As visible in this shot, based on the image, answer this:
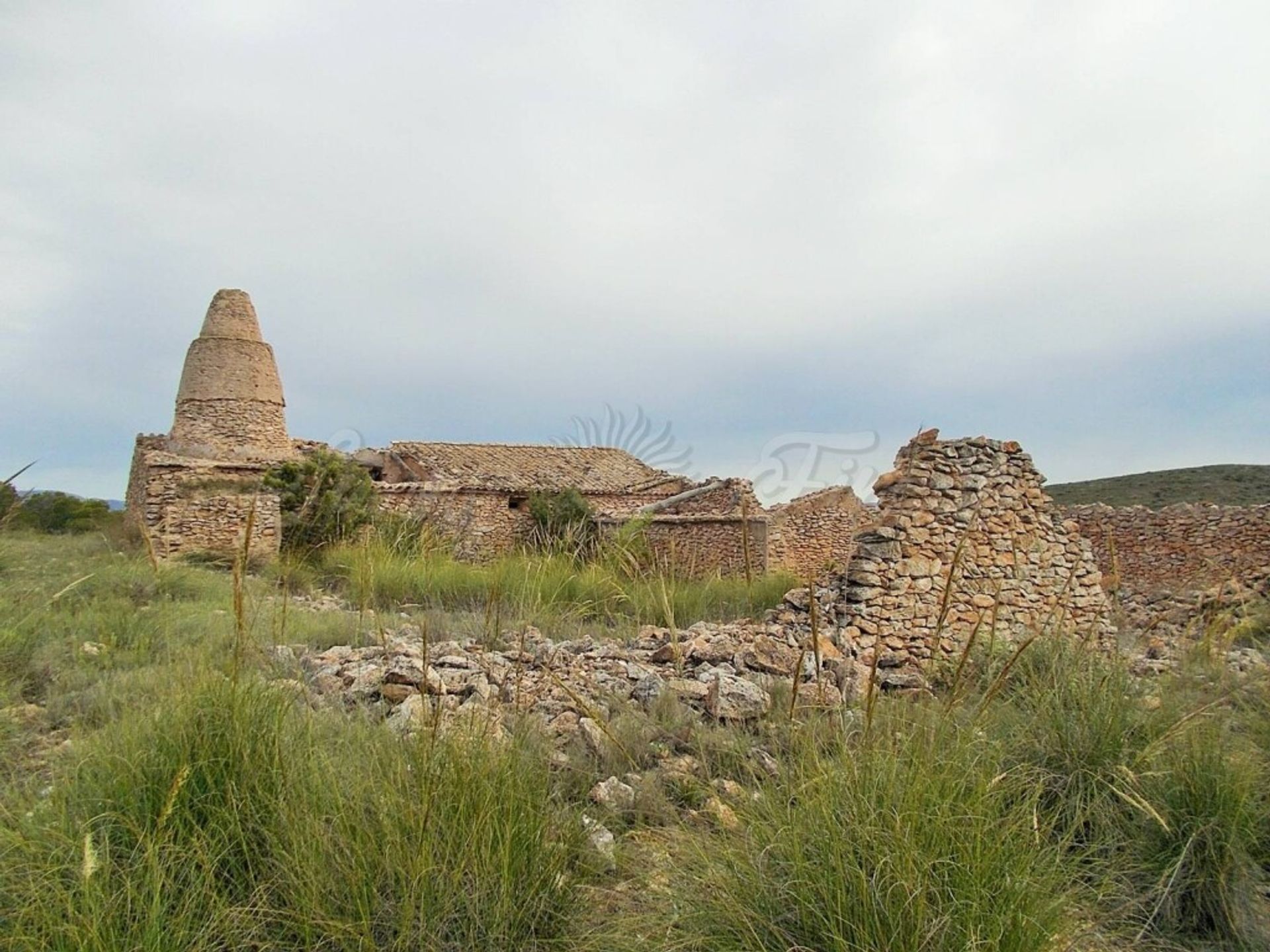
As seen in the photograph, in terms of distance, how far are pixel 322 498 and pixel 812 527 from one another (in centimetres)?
1005

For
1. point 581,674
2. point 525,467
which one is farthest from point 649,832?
point 525,467

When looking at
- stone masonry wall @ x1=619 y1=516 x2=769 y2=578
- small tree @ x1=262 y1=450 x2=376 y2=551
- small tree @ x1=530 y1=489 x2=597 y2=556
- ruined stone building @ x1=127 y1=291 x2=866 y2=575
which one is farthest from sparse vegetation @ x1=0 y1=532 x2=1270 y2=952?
small tree @ x1=530 y1=489 x2=597 y2=556

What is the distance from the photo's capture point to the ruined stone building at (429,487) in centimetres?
1616

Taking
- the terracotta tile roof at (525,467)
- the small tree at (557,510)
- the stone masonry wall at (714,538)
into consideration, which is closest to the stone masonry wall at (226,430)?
the terracotta tile roof at (525,467)

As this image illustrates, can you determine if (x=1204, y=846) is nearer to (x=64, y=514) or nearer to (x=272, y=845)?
(x=272, y=845)

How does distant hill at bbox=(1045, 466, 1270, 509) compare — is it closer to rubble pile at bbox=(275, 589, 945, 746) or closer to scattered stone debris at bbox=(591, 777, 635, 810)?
rubble pile at bbox=(275, 589, 945, 746)

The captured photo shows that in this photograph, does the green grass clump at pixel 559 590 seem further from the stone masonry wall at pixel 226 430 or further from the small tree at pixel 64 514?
the small tree at pixel 64 514

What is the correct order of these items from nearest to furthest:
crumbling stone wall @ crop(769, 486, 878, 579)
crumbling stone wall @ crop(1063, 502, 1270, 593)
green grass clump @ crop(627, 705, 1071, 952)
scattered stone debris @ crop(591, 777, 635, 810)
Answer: green grass clump @ crop(627, 705, 1071, 952) → scattered stone debris @ crop(591, 777, 635, 810) → crumbling stone wall @ crop(1063, 502, 1270, 593) → crumbling stone wall @ crop(769, 486, 878, 579)

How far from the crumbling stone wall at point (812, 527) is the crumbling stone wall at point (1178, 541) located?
439cm

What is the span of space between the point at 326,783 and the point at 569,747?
1.54 meters

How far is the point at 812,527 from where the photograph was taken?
18594mm

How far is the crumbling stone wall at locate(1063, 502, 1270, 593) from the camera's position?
1605 cm

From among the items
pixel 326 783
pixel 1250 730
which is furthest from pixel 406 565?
pixel 1250 730

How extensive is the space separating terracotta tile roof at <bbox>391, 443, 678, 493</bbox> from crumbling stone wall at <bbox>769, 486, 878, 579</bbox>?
6237 mm
